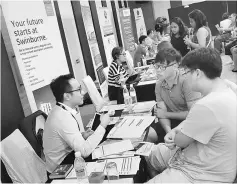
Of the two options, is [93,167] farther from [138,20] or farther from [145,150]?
[138,20]

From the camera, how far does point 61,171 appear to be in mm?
1444

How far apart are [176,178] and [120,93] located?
2123 mm

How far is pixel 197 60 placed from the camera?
4.37 ft

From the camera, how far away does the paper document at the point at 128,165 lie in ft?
4.34

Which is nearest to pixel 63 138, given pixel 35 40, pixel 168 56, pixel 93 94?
pixel 168 56

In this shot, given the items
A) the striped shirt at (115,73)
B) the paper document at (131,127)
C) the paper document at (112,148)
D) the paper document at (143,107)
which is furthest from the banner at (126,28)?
the paper document at (112,148)

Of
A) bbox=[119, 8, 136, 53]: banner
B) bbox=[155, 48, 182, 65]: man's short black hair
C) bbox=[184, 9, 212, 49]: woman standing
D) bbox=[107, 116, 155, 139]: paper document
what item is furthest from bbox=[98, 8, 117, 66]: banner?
bbox=[107, 116, 155, 139]: paper document

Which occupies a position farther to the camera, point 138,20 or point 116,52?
point 138,20

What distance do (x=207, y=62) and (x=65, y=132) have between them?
39.5 inches

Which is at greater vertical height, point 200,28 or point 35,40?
point 35,40

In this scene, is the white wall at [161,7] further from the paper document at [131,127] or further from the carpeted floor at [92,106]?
the paper document at [131,127]

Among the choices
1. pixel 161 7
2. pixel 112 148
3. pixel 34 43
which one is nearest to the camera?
pixel 112 148

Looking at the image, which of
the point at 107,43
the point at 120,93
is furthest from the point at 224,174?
the point at 107,43

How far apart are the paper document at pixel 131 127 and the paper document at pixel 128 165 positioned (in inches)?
11.0
